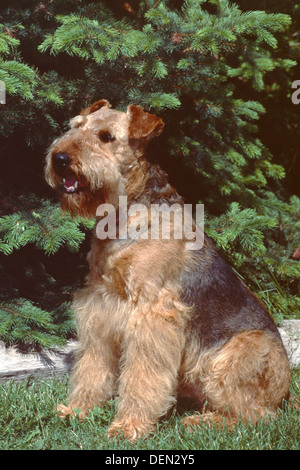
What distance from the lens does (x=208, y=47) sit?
3.78 meters

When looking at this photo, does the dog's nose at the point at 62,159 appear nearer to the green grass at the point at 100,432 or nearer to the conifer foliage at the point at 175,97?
the conifer foliage at the point at 175,97

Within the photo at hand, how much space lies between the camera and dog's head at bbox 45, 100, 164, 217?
3.08m

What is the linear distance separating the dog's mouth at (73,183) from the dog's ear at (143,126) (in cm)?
41

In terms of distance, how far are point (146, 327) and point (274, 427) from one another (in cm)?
90

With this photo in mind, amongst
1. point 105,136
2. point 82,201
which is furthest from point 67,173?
point 105,136

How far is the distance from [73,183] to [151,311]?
0.87 meters

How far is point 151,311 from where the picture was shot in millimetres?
3010

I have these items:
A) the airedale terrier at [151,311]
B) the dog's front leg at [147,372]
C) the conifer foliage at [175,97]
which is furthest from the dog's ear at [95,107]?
the dog's front leg at [147,372]

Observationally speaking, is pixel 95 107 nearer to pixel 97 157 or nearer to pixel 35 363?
pixel 97 157

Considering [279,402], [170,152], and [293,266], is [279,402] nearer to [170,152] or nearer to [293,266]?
[293,266]
